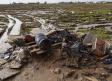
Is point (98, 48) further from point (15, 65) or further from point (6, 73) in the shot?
point (6, 73)

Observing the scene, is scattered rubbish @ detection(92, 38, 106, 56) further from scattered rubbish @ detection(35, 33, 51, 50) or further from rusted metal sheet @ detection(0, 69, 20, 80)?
rusted metal sheet @ detection(0, 69, 20, 80)

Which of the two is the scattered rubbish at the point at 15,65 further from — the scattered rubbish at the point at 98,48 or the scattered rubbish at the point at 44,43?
the scattered rubbish at the point at 98,48

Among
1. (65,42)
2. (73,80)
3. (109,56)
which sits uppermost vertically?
(65,42)

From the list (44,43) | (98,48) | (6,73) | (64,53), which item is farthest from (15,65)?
(98,48)

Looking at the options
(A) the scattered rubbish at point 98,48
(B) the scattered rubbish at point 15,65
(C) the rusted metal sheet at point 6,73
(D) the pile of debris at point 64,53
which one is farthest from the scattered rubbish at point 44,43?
(A) the scattered rubbish at point 98,48

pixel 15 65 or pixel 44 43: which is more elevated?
pixel 44 43

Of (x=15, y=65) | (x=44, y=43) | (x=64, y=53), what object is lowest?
(x=15, y=65)

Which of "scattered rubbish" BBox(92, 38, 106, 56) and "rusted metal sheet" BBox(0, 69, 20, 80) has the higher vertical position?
"scattered rubbish" BBox(92, 38, 106, 56)

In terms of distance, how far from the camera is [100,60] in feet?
16.9

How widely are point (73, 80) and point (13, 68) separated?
3086mm

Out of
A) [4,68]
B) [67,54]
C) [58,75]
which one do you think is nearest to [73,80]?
[58,75]

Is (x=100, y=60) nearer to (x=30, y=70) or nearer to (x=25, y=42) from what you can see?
(x=30, y=70)

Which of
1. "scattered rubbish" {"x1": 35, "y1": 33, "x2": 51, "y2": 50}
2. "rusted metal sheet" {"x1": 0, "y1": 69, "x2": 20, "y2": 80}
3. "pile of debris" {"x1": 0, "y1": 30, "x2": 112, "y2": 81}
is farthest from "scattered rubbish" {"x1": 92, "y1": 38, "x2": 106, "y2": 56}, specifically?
"rusted metal sheet" {"x1": 0, "y1": 69, "x2": 20, "y2": 80}

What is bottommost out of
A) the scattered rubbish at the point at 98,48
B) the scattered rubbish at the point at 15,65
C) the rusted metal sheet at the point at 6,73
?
the rusted metal sheet at the point at 6,73
